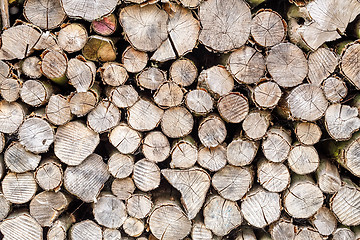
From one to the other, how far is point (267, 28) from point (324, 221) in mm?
1595

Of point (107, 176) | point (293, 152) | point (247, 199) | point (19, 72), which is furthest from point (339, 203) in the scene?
point (19, 72)

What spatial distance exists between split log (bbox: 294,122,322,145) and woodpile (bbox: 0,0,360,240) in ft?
0.04

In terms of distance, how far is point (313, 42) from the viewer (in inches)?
98.3

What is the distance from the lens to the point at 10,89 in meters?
2.53

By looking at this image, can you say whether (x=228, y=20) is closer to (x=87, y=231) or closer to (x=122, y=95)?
(x=122, y=95)

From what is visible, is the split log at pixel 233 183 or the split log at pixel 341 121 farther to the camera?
the split log at pixel 233 183

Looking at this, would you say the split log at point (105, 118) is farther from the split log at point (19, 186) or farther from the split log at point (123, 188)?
the split log at point (19, 186)

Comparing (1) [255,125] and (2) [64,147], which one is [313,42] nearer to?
(1) [255,125]

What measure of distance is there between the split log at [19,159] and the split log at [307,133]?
6.60ft

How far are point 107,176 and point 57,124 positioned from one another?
56cm

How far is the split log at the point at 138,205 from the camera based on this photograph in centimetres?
266

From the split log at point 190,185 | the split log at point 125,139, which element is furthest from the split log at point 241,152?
the split log at point 125,139

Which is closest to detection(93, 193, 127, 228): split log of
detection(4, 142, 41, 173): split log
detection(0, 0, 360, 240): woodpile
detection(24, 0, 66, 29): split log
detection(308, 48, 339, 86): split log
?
detection(0, 0, 360, 240): woodpile

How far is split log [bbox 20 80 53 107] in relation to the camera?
2.52 metres
